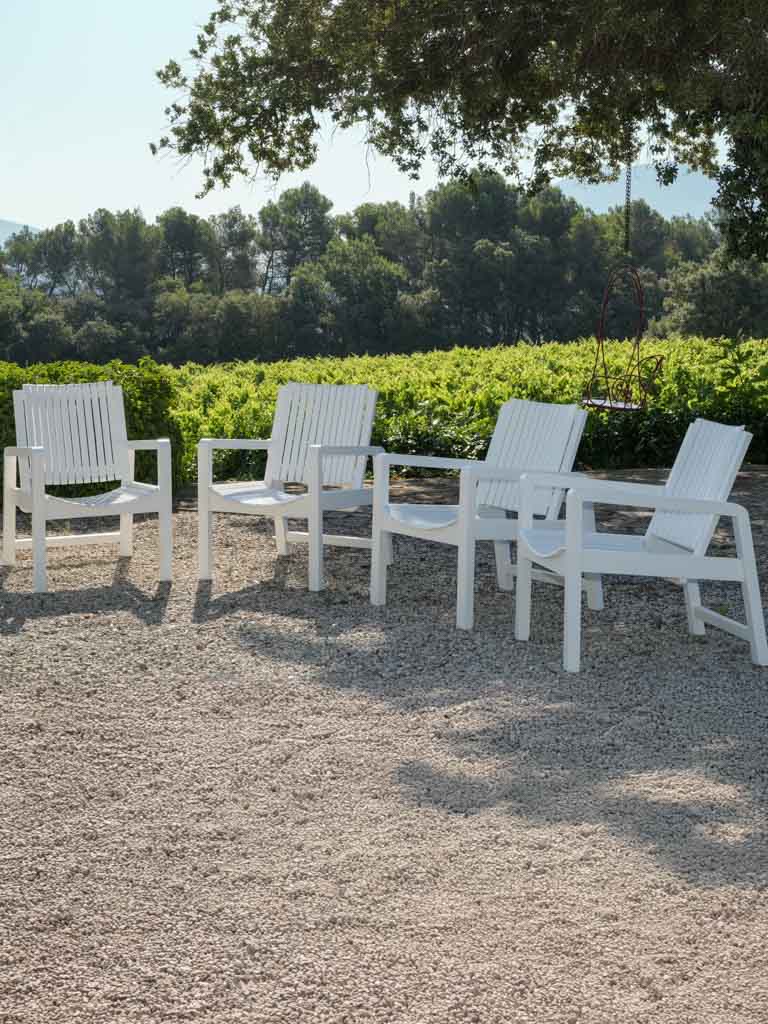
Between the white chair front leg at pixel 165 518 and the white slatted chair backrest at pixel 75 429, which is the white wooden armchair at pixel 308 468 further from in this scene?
the white slatted chair backrest at pixel 75 429

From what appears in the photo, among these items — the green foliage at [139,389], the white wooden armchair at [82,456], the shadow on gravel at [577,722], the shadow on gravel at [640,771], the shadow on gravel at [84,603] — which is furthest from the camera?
the green foliage at [139,389]

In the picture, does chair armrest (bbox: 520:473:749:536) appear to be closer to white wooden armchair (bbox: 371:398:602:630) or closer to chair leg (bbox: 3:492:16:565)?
white wooden armchair (bbox: 371:398:602:630)

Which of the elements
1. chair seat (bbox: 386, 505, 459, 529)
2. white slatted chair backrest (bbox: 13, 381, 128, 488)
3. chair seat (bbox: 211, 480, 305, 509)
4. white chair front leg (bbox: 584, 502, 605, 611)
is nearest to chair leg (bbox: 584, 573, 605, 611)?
white chair front leg (bbox: 584, 502, 605, 611)

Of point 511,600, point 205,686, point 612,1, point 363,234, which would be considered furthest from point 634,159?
point 363,234

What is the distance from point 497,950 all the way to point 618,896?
1.29 ft

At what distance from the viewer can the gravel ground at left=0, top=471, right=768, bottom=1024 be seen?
2453mm

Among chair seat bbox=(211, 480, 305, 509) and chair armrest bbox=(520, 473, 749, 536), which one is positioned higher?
chair armrest bbox=(520, 473, 749, 536)

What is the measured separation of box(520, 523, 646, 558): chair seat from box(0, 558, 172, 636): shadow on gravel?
1.70 metres

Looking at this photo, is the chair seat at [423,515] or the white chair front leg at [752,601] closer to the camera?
the white chair front leg at [752,601]

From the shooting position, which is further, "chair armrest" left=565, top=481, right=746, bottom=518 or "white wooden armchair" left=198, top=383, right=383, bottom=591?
"white wooden armchair" left=198, top=383, right=383, bottom=591

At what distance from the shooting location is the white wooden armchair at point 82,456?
246 inches

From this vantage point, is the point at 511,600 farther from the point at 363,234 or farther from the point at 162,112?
the point at 363,234

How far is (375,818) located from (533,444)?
3.13m

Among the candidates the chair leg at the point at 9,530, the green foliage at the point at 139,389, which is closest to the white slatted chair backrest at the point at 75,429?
the chair leg at the point at 9,530
